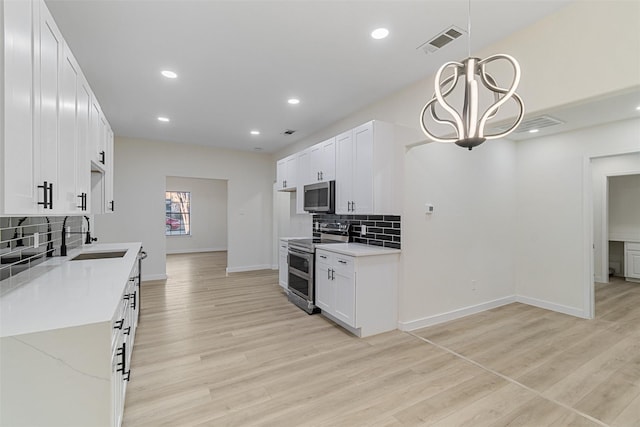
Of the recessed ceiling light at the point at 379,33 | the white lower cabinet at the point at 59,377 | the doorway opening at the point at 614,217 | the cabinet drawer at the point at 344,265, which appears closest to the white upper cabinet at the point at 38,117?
the white lower cabinet at the point at 59,377

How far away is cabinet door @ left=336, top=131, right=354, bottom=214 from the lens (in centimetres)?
372

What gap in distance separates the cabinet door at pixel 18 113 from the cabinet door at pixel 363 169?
2.80 m

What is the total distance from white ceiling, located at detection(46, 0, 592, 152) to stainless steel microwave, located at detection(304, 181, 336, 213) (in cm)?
114

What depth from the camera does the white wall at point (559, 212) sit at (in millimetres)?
3885

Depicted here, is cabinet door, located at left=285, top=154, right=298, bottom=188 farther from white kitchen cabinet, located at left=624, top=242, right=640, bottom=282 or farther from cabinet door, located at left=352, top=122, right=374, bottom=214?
white kitchen cabinet, located at left=624, top=242, right=640, bottom=282

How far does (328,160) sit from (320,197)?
0.56 meters

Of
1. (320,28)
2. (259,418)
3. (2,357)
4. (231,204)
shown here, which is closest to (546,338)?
(259,418)

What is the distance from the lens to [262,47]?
8.55 ft

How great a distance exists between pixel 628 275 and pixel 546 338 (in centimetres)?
449

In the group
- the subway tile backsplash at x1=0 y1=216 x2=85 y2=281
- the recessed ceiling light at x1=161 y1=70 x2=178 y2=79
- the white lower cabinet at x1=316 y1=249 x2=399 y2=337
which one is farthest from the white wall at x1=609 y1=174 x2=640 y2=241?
the subway tile backsplash at x1=0 y1=216 x2=85 y2=281

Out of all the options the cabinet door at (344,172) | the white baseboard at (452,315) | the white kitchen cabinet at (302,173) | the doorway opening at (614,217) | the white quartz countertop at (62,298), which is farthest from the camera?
the doorway opening at (614,217)

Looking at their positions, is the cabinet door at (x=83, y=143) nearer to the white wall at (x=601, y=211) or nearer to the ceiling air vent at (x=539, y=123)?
the ceiling air vent at (x=539, y=123)

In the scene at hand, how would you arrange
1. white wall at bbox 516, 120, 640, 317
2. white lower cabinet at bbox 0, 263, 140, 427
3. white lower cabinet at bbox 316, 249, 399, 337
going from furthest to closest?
1. white wall at bbox 516, 120, 640, 317
2. white lower cabinet at bbox 316, 249, 399, 337
3. white lower cabinet at bbox 0, 263, 140, 427

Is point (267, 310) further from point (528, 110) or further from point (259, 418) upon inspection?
point (528, 110)
